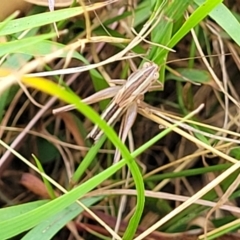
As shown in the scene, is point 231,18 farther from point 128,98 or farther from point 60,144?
point 60,144

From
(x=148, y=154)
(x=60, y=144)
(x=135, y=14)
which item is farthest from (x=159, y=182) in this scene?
(x=135, y=14)

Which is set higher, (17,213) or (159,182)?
(17,213)

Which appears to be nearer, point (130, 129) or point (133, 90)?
point (133, 90)

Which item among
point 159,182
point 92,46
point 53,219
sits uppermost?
point 92,46

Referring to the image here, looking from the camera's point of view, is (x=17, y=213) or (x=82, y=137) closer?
(x=17, y=213)

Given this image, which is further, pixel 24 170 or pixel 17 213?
pixel 24 170

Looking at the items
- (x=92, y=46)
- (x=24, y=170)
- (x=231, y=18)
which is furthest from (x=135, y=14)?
(x=24, y=170)

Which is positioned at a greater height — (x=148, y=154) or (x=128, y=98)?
(x=128, y=98)

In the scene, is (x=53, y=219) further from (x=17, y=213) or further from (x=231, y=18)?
(x=231, y=18)
